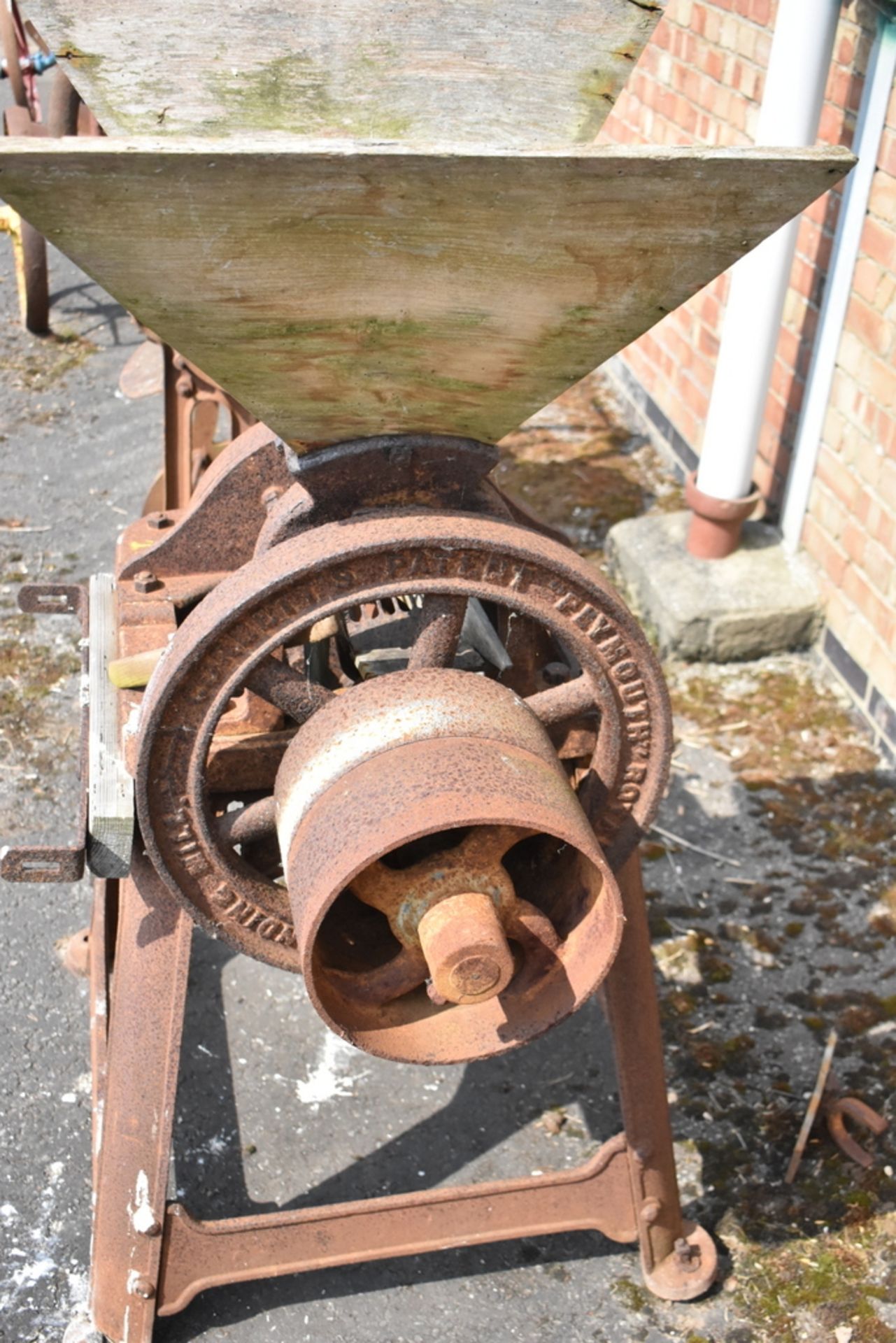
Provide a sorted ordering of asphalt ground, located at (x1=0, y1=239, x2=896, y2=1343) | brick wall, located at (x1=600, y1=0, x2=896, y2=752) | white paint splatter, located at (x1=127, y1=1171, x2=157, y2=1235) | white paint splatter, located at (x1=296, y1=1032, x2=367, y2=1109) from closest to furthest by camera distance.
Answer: white paint splatter, located at (x1=127, y1=1171, x2=157, y2=1235), asphalt ground, located at (x1=0, y1=239, x2=896, y2=1343), white paint splatter, located at (x1=296, y1=1032, x2=367, y2=1109), brick wall, located at (x1=600, y1=0, x2=896, y2=752)

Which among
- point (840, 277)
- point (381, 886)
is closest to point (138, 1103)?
point (381, 886)

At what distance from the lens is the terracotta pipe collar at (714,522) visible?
4.38m

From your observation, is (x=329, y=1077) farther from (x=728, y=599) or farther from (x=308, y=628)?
(x=728, y=599)

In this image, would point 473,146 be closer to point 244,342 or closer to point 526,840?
point 244,342

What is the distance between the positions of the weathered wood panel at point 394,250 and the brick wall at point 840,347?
202cm

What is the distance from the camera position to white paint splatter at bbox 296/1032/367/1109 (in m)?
3.08

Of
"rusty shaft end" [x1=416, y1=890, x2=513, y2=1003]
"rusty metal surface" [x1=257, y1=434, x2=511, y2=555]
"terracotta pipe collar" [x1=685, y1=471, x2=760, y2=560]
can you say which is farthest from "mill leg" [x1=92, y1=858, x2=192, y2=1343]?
"terracotta pipe collar" [x1=685, y1=471, x2=760, y2=560]

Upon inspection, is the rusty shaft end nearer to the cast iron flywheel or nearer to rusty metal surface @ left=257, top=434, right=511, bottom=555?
the cast iron flywheel

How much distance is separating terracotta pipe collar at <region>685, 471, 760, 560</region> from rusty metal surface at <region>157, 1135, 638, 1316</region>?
7.93 ft

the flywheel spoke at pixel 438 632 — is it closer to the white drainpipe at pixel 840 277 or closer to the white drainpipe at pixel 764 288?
the white drainpipe at pixel 840 277

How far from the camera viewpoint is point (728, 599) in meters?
4.32

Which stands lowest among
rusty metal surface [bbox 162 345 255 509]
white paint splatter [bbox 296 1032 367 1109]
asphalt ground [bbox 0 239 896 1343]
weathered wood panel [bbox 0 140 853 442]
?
white paint splatter [bbox 296 1032 367 1109]

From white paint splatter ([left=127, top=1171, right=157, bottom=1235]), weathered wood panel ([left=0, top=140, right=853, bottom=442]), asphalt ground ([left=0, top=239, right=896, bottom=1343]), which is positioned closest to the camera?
weathered wood panel ([left=0, top=140, right=853, bottom=442])

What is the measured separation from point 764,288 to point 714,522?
0.78 meters
